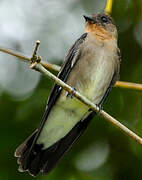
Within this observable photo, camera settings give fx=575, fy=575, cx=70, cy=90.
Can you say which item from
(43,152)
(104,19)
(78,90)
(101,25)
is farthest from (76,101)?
(104,19)

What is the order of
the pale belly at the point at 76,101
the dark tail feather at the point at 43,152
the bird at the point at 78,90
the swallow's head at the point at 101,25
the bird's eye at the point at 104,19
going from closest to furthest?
the dark tail feather at the point at 43,152 → the bird at the point at 78,90 → the pale belly at the point at 76,101 → the swallow's head at the point at 101,25 → the bird's eye at the point at 104,19

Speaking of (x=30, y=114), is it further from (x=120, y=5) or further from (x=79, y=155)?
(x=120, y=5)

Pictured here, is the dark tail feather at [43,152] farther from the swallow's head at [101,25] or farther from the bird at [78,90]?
the swallow's head at [101,25]

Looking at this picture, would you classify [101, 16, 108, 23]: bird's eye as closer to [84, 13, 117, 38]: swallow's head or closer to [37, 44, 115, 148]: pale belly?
[84, 13, 117, 38]: swallow's head

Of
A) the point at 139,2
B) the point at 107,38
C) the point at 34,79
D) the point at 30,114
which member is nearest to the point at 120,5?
the point at 139,2

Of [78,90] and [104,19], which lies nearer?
[78,90]

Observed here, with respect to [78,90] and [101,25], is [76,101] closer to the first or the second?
[78,90]

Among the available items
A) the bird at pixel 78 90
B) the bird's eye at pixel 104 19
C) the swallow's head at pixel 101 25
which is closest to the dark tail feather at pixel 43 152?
the bird at pixel 78 90
